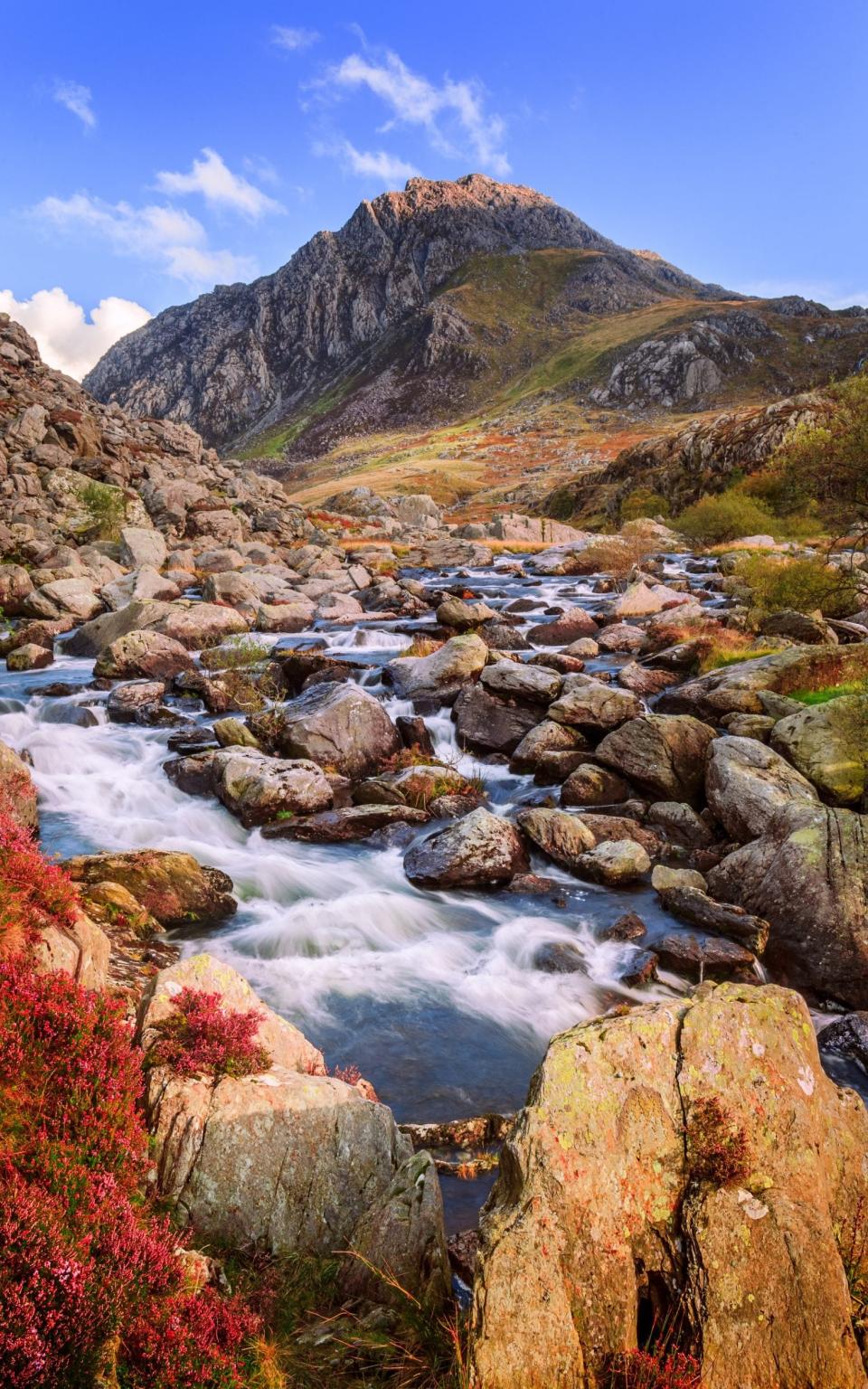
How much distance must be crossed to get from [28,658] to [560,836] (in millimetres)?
19631

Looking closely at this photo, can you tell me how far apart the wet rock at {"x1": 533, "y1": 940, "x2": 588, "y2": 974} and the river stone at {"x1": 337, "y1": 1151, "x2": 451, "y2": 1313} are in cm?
671

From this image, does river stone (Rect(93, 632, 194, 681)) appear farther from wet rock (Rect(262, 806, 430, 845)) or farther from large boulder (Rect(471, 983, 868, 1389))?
large boulder (Rect(471, 983, 868, 1389))

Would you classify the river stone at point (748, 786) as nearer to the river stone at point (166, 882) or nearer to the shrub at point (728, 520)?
the river stone at point (166, 882)

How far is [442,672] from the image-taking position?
22797 millimetres

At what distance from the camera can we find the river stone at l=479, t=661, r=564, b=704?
68.2 feet

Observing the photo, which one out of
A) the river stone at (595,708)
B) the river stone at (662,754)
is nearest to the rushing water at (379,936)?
the river stone at (595,708)

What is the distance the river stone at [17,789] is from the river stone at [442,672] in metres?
11.3

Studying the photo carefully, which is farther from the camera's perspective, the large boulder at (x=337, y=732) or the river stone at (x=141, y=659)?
the river stone at (x=141, y=659)

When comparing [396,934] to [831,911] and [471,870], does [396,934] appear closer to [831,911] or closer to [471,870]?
[471,870]

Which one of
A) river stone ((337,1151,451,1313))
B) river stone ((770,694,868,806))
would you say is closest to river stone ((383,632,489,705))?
river stone ((770,694,868,806))

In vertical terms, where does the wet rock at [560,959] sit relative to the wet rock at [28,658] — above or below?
below

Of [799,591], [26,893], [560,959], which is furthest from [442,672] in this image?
[26,893]

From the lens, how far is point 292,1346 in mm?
4602

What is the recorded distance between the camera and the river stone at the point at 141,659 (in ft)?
77.3
